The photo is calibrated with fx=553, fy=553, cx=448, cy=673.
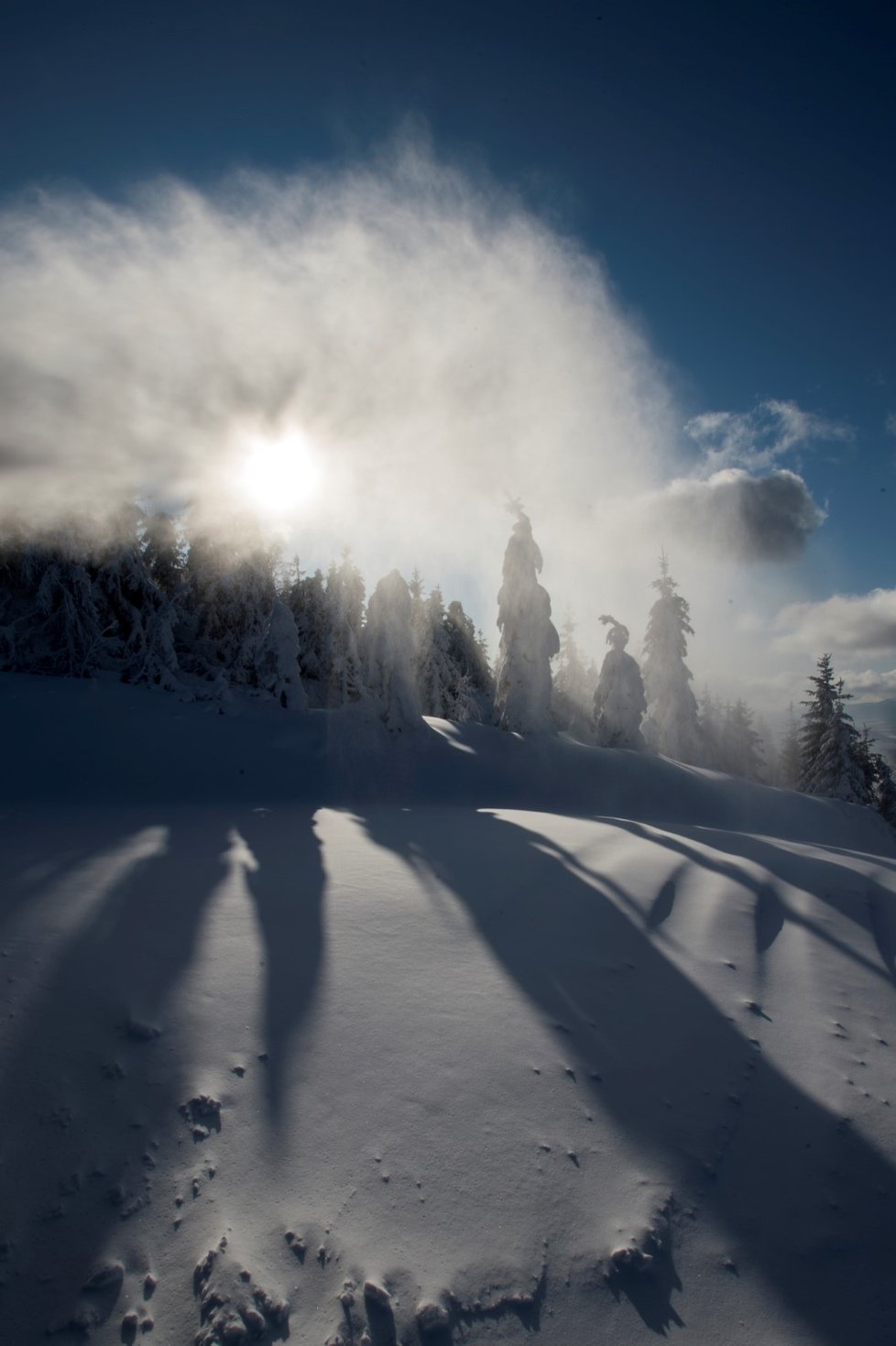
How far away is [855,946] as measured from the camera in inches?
243

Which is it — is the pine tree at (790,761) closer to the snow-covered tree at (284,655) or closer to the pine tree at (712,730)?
the pine tree at (712,730)

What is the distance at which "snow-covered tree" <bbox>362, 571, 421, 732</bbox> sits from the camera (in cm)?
2014

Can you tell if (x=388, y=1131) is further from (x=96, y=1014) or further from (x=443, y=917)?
(x=443, y=917)

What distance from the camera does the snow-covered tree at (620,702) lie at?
2728 centimetres

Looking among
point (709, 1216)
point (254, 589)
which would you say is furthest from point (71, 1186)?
point (254, 589)

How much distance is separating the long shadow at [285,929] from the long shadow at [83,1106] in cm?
66

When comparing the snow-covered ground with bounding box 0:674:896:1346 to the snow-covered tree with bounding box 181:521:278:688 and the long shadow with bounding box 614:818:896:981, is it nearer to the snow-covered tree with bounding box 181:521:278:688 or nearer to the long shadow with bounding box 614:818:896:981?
the long shadow with bounding box 614:818:896:981

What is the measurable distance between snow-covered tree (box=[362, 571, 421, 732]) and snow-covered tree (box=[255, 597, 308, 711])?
2.92 m

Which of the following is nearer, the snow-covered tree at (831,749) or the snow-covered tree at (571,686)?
the snow-covered tree at (831,749)

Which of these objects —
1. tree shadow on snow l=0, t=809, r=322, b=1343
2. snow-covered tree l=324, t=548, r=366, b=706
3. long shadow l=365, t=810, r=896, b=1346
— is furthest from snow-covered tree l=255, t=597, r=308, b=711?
long shadow l=365, t=810, r=896, b=1346

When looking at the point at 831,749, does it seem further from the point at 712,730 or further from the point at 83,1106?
the point at 83,1106

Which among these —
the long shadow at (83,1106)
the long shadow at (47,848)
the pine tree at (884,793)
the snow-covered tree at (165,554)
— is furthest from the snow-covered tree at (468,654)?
the long shadow at (83,1106)

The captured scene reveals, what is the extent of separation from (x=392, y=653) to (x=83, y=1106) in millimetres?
17431

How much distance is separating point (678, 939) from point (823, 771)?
3060 centimetres
